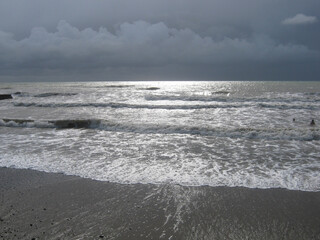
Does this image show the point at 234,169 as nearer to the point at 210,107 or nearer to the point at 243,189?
the point at 243,189

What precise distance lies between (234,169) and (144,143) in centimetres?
451

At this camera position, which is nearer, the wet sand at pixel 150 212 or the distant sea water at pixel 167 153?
the wet sand at pixel 150 212

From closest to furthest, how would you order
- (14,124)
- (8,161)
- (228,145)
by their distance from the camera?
(8,161) < (228,145) < (14,124)

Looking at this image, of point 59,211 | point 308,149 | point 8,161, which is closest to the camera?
point 59,211

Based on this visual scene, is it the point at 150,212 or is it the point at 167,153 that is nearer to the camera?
the point at 150,212

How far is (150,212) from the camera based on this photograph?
189 inches

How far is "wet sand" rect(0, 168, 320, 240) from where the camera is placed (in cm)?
414

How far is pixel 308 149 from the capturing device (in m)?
9.59

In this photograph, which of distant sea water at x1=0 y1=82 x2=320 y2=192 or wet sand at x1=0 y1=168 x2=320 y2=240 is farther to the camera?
distant sea water at x1=0 y1=82 x2=320 y2=192

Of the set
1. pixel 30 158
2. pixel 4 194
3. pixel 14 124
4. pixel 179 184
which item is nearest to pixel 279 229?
pixel 179 184

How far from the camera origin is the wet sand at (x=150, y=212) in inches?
163

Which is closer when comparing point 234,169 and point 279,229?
point 279,229

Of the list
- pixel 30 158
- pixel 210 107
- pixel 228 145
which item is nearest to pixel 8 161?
pixel 30 158

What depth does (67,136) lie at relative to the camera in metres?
12.2
